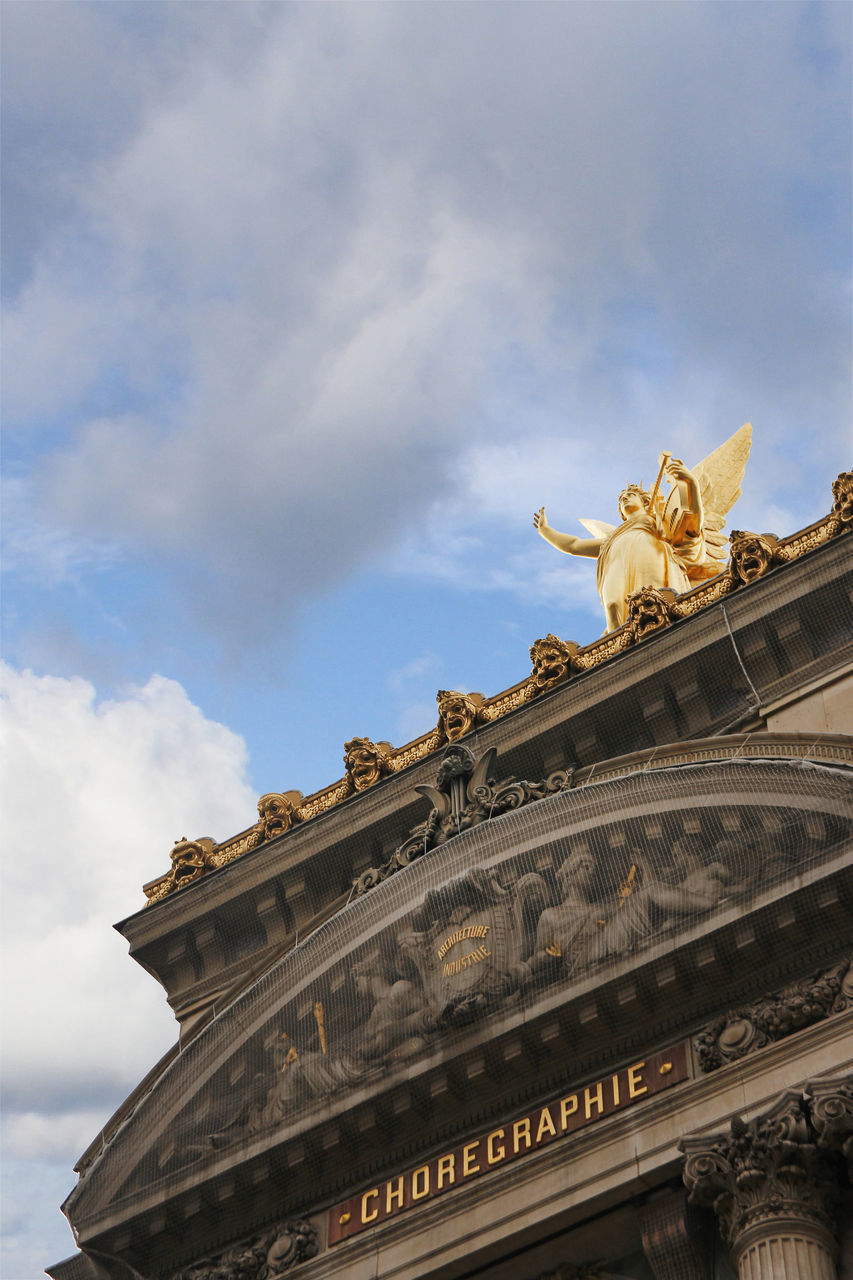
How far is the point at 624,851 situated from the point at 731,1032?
271 centimetres

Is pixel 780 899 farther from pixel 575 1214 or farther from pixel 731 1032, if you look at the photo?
pixel 575 1214

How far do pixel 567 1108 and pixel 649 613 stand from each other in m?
6.81

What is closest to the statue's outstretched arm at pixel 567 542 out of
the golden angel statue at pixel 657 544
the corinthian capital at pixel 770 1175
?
the golden angel statue at pixel 657 544

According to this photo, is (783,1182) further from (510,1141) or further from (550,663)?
(550,663)

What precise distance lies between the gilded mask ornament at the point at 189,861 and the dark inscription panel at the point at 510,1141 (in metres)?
6.24

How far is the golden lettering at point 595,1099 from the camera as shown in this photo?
67.9 ft

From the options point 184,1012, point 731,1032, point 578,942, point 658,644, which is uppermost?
point 658,644

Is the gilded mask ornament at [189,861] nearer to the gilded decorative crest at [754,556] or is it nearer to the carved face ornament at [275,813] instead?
the carved face ornament at [275,813]

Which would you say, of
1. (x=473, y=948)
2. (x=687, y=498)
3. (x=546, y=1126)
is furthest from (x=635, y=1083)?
(x=687, y=498)

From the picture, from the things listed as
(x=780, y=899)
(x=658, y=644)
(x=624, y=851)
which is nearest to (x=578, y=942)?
(x=624, y=851)

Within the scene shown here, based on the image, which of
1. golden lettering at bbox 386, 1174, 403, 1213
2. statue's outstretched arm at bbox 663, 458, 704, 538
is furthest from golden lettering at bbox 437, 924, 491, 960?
statue's outstretched arm at bbox 663, 458, 704, 538

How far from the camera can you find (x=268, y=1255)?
73.4 ft

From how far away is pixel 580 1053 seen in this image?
69.4ft

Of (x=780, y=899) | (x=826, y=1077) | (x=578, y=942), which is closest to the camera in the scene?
(x=826, y=1077)
